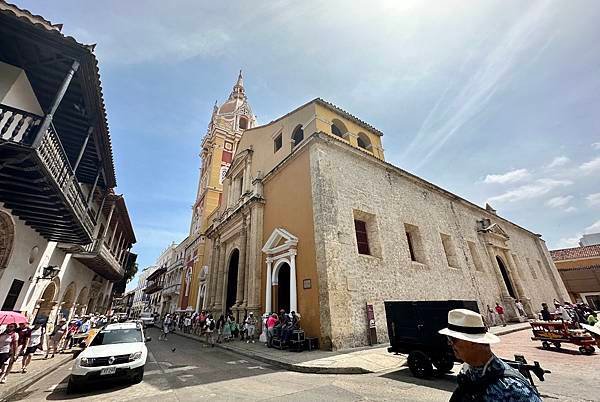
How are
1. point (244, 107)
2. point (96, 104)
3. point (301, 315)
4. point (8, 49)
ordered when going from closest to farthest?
point (8, 49) → point (96, 104) → point (301, 315) → point (244, 107)

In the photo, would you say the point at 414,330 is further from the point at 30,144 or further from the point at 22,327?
the point at 22,327

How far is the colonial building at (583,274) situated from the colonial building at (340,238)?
8736mm

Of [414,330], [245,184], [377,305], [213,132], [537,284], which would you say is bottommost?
[414,330]

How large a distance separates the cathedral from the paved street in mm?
3264

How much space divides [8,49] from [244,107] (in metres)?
30.7

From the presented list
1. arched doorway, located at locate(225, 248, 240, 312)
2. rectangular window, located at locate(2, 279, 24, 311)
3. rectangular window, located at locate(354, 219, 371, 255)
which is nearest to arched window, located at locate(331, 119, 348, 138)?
rectangular window, located at locate(354, 219, 371, 255)

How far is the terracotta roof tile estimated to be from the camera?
91.3 ft

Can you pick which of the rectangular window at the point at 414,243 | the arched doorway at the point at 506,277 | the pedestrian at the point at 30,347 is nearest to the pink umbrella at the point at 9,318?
the pedestrian at the point at 30,347

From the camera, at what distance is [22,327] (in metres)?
7.63

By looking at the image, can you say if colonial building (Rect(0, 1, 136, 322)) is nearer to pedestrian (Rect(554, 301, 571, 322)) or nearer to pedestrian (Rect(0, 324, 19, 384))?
pedestrian (Rect(0, 324, 19, 384))

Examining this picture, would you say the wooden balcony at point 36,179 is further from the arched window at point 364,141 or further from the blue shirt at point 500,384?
the arched window at point 364,141

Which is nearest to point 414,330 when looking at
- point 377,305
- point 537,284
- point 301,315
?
point 377,305

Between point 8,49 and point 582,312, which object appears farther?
point 582,312

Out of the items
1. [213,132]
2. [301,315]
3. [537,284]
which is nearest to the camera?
[301,315]
